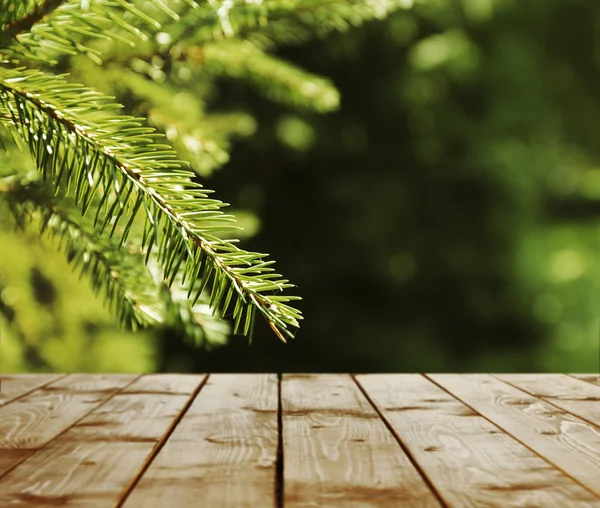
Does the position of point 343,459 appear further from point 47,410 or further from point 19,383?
point 19,383

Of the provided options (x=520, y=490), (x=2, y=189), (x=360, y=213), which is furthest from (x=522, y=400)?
(x=360, y=213)

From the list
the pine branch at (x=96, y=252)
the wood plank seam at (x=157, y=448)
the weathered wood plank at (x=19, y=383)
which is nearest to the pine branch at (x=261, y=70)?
the pine branch at (x=96, y=252)

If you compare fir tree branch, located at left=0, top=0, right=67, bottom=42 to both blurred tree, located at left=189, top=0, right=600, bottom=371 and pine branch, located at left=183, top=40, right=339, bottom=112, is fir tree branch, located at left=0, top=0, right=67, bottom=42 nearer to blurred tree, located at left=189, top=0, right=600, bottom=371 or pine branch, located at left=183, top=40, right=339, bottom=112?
pine branch, located at left=183, top=40, right=339, bottom=112

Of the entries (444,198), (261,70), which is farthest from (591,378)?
(444,198)

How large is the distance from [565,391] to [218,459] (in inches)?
27.0

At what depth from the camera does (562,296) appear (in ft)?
11.4

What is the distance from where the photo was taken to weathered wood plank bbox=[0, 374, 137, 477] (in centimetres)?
86

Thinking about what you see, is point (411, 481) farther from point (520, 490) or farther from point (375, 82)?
point (375, 82)

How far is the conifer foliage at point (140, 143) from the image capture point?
Result: 637 millimetres

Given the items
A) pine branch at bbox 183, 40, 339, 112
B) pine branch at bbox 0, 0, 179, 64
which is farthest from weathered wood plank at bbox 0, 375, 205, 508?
pine branch at bbox 183, 40, 339, 112

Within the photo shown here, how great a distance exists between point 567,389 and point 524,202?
234cm

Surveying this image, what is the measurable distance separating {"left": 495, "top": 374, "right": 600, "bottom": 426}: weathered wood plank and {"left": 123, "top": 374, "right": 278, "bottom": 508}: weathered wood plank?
43 cm

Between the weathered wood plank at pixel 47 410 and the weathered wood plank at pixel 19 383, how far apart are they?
2 cm

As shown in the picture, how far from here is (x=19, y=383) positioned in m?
1.29
